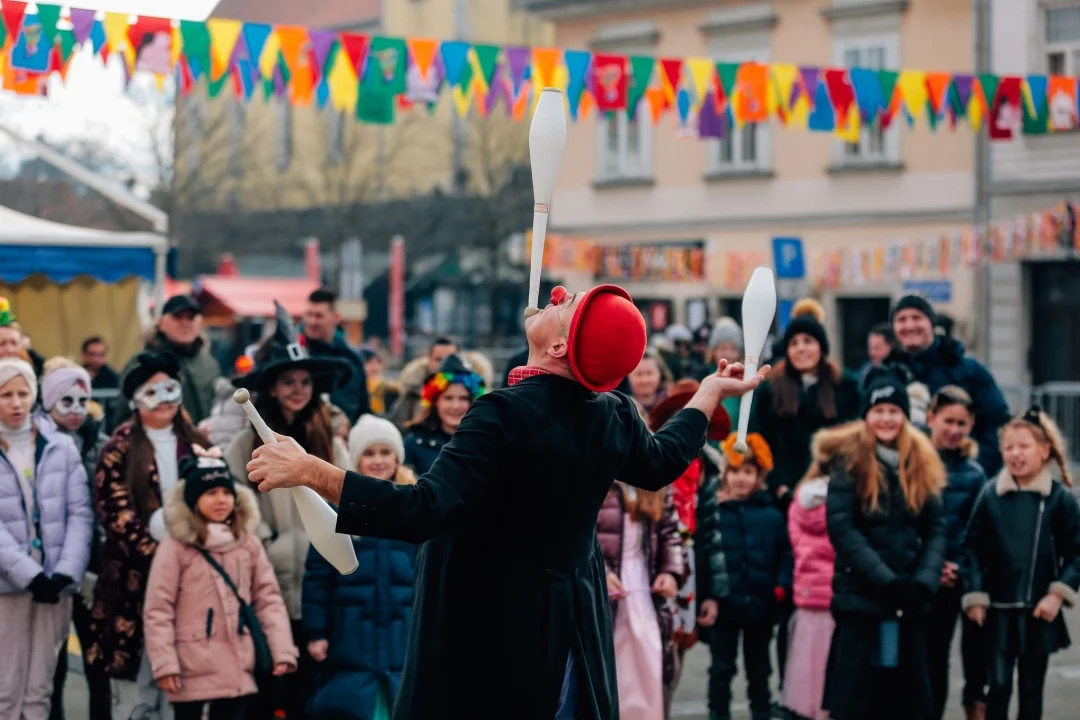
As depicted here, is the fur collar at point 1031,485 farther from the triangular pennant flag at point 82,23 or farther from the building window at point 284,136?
the building window at point 284,136

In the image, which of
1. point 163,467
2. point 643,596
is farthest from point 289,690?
point 643,596

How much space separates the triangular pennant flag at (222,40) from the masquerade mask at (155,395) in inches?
205

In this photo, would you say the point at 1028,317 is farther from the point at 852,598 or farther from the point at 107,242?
the point at 852,598

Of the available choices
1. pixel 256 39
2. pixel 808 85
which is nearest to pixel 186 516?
pixel 256 39

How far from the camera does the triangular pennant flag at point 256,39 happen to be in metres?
Result: 11.8

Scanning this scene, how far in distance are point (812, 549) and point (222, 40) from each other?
639 cm

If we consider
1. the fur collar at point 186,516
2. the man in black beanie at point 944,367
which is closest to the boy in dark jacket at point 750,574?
the man in black beanie at point 944,367

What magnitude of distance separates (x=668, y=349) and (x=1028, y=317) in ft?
33.5

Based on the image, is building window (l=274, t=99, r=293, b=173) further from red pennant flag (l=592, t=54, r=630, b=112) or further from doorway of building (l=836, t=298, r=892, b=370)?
red pennant flag (l=592, t=54, r=630, b=112)

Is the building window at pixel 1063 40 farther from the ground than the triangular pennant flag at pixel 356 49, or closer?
farther from the ground

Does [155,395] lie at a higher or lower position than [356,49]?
lower

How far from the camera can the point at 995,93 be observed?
557 inches

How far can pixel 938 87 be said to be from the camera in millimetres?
13969

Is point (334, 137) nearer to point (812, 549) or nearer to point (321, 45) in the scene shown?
point (321, 45)
